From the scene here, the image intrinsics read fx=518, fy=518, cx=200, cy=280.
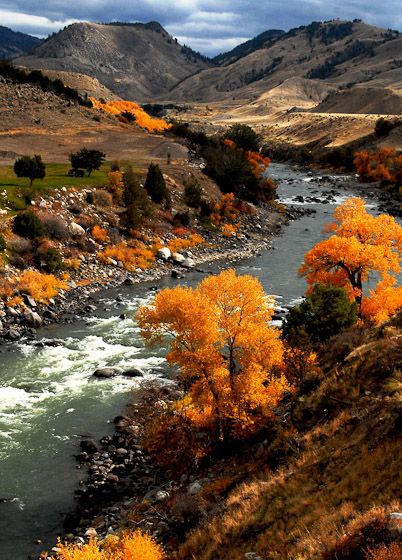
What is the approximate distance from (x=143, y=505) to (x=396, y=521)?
13202mm

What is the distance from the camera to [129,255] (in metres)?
58.0

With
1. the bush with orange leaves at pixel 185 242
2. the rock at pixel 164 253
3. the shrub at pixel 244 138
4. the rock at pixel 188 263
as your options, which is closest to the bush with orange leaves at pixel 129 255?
the rock at pixel 164 253

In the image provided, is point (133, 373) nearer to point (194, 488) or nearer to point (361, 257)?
point (194, 488)

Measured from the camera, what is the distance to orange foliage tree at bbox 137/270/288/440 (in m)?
25.6

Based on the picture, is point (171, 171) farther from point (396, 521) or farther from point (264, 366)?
point (396, 521)

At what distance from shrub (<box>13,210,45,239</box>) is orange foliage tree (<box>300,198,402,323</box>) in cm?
2710

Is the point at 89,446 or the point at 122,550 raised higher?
the point at 122,550

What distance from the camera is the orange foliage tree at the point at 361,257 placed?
3725cm

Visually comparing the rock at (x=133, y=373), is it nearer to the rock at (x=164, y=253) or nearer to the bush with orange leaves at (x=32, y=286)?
the bush with orange leaves at (x=32, y=286)

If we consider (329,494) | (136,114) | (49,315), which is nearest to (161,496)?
(329,494)

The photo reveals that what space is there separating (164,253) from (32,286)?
1865 cm

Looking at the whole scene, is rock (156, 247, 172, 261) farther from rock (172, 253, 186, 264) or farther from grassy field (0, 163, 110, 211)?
grassy field (0, 163, 110, 211)

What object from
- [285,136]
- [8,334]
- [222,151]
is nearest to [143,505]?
[8,334]

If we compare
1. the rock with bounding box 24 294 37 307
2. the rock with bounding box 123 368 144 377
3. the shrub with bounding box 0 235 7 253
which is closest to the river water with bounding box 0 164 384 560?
the rock with bounding box 123 368 144 377
